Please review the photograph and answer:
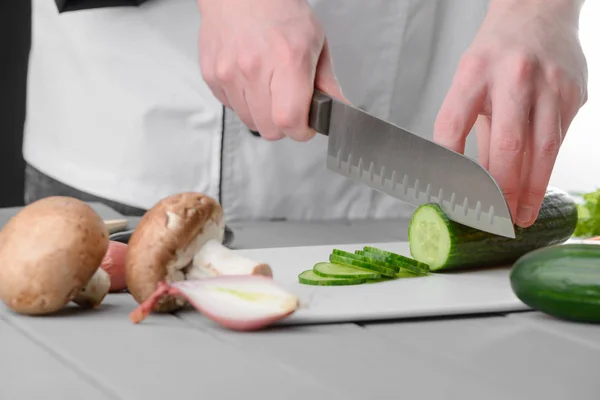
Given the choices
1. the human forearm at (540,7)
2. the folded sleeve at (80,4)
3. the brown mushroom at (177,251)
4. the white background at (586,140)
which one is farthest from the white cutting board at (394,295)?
the white background at (586,140)

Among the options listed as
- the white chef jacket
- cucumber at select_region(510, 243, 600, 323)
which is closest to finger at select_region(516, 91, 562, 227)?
cucumber at select_region(510, 243, 600, 323)

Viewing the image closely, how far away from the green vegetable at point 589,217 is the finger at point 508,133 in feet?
1.77

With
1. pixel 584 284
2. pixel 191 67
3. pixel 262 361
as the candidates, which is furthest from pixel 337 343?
pixel 191 67

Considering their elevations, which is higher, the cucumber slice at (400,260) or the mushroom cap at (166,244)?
the mushroom cap at (166,244)

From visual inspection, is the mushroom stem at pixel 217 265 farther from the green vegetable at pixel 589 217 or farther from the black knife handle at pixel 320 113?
the green vegetable at pixel 589 217

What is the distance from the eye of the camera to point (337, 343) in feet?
3.91

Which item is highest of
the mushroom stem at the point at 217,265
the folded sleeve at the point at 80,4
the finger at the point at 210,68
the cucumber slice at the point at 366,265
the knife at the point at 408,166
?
the folded sleeve at the point at 80,4

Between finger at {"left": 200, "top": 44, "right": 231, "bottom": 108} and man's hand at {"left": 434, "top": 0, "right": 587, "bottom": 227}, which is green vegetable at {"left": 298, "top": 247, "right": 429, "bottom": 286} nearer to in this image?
man's hand at {"left": 434, "top": 0, "right": 587, "bottom": 227}

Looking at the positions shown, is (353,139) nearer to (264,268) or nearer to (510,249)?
(510,249)

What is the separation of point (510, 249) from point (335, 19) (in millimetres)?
832

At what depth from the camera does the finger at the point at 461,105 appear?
165 centimetres

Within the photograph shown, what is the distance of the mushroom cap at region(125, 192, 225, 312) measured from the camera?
1260 mm

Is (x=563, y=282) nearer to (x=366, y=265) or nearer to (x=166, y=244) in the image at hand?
(x=366, y=265)

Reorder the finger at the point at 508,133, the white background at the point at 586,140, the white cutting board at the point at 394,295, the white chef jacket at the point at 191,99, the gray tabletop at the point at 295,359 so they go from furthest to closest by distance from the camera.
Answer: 1. the white background at the point at 586,140
2. the white chef jacket at the point at 191,99
3. the finger at the point at 508,133
4. the white cutting board at the point at 394,295
5. the gray tabletop at the point at 295,359
